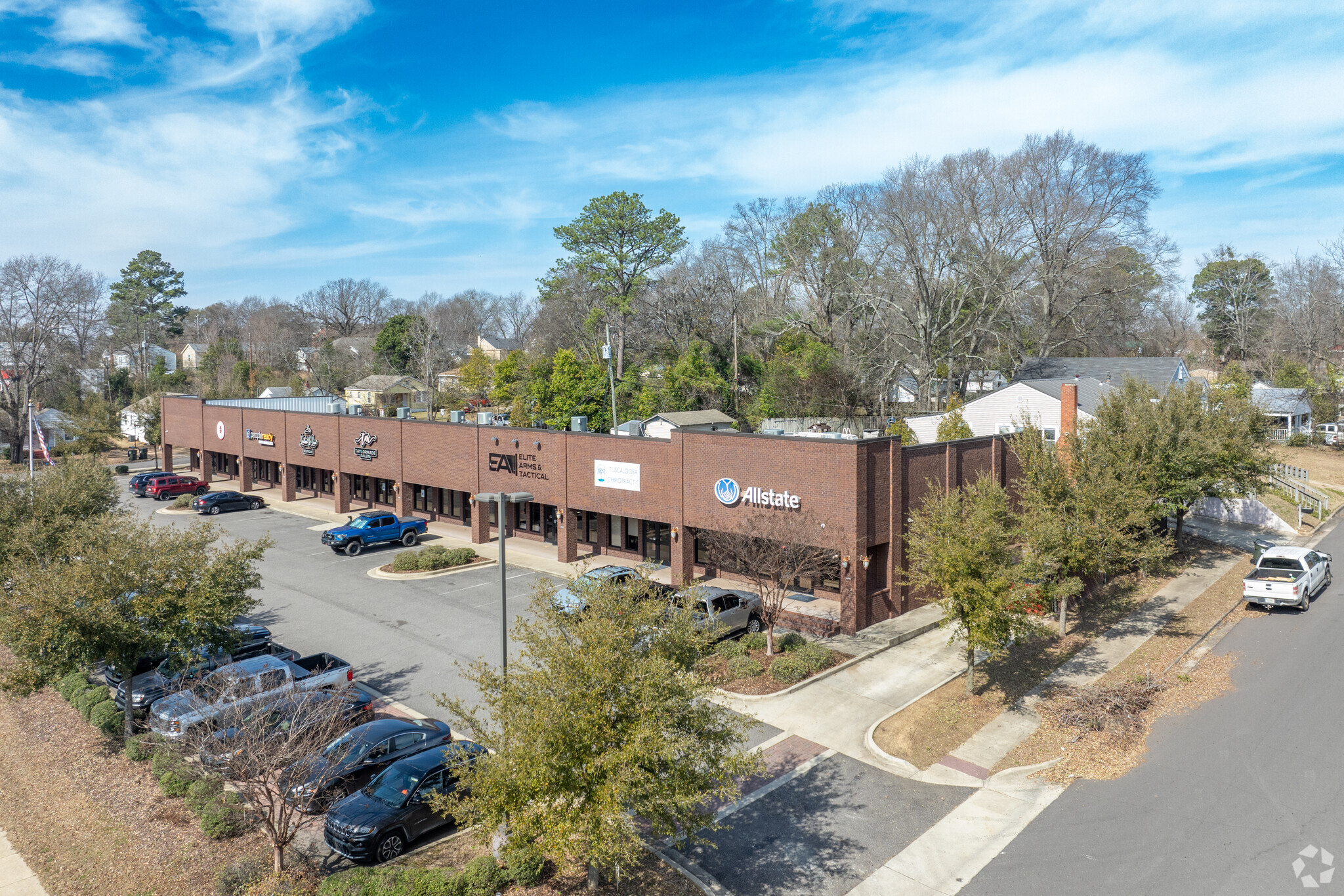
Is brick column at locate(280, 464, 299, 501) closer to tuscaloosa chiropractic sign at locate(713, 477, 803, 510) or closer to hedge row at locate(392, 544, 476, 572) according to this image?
hedge row at locate(392, 544, 476, 572)

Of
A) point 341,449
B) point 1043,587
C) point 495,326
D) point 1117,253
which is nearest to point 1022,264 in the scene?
point 1117,253

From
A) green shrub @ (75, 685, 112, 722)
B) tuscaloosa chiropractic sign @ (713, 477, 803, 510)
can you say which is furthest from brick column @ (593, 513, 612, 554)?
green shrub @ (75, 685, 112, 722)

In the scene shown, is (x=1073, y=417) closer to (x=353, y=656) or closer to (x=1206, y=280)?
(x=353, y=656)

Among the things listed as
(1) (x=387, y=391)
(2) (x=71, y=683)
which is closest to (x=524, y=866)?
(2) (x=71, y=683)

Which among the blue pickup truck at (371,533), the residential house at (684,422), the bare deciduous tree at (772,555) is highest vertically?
the residential house at (684,422)

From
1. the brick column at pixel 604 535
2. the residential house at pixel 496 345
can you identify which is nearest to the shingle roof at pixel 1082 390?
the brick column at pixel 604 535

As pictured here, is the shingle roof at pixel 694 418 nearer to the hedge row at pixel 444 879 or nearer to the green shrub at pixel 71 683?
the green shrub at pixel 71 683

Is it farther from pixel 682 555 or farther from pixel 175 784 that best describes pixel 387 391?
pixel 175 784
